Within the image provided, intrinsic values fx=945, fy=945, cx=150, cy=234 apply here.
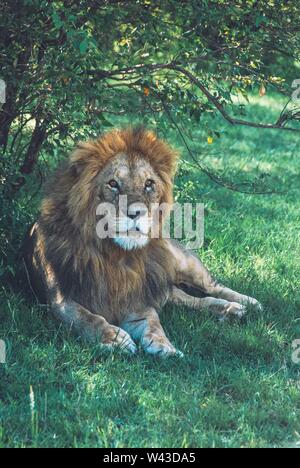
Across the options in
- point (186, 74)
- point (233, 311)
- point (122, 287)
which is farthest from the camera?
point (186, 74)

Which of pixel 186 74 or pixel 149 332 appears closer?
pixel 149 332

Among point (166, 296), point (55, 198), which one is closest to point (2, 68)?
point (55, 198)

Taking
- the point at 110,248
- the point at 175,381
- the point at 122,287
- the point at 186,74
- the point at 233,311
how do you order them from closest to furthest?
the point at 175,381 → the point at 110,248 → the point at 122,287 → the point at 233,311 → the point at 186,74

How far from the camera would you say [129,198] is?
5008 millimetres

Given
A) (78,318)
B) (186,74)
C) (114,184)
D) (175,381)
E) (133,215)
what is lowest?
(175,381)

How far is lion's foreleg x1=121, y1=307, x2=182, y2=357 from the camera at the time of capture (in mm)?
4953

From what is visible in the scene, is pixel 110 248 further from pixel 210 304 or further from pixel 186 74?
pixel 186 74

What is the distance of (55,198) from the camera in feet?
17.5

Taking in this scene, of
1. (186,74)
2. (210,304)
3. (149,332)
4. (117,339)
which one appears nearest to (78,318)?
(117,339)

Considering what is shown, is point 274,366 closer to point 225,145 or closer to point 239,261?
point 239,261

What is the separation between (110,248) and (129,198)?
0.34 m

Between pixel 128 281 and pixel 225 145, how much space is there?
5340 millimetres

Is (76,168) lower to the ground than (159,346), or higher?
higher

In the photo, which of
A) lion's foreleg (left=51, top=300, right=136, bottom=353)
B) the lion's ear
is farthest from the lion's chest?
the lion's ear
